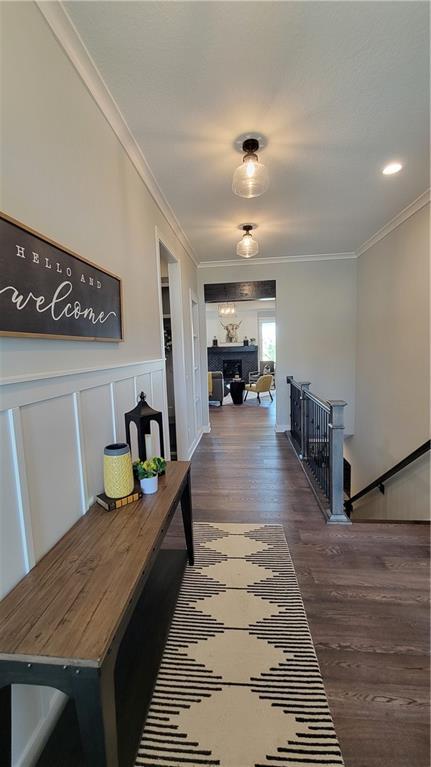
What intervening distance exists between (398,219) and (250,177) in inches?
95.0

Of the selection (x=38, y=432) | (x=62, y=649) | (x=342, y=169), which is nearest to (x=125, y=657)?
(x=62, y=649)

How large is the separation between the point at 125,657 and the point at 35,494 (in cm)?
89

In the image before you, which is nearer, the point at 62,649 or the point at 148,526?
the point at 62,649

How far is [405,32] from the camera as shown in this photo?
4.52 feet

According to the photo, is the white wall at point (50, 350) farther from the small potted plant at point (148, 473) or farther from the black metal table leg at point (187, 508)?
the black metal table leg at point (187, 508)

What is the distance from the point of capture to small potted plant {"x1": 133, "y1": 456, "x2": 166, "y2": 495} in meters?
1.52

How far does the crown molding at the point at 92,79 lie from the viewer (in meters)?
1.22

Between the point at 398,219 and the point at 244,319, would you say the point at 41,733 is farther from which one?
the point at 244,319

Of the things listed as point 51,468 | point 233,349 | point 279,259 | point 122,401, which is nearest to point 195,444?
point 122,401

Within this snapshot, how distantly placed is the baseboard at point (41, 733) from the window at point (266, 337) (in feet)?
31.7

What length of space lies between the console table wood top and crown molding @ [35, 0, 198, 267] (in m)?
1.99

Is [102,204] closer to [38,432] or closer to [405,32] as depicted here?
[38,432]

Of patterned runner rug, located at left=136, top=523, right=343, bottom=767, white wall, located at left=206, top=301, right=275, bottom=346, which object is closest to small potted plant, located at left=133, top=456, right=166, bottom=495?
patterned runner rug, located at left=136, top=523, right=343, bottom=767

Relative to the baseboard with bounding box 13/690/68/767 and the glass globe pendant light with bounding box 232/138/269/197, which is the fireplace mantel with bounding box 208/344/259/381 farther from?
the baseboard with bounding box 13/690/68/767
